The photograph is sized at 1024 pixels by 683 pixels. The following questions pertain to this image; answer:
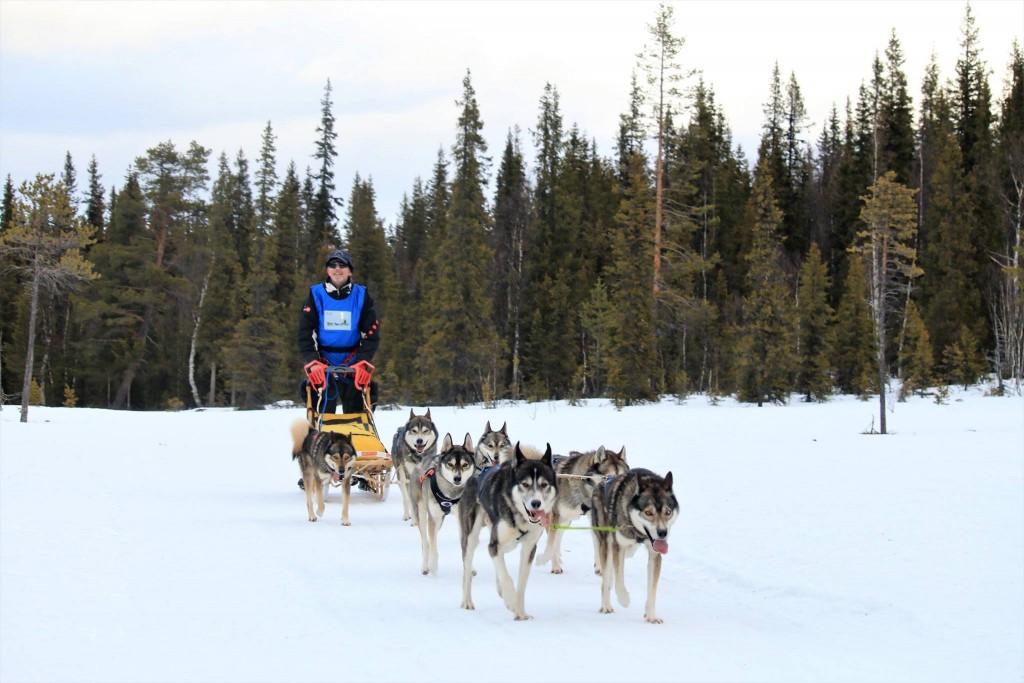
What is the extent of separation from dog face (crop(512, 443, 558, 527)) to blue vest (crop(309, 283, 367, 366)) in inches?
202

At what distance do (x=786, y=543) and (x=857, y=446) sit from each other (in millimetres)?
5590

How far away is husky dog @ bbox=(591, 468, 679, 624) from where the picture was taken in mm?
5598

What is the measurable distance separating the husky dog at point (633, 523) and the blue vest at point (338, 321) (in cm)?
493

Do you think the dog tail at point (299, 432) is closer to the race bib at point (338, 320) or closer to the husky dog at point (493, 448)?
the race bib at point (338, 320)

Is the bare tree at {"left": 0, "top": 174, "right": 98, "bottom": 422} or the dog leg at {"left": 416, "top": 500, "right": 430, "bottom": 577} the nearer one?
the dog leg at {"left": 416, "top": 500, "right": 430, "bottom": 577}

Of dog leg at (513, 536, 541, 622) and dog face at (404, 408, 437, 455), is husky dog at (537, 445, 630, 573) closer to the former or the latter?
dog leg at (513, 536, 541, 622)

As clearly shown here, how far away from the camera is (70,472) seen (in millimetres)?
12352

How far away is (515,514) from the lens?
5781mm

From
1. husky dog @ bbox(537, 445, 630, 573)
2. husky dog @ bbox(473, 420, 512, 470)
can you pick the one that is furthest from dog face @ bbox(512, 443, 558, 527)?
husky dog @ bbox(473, 420, 512, 470)

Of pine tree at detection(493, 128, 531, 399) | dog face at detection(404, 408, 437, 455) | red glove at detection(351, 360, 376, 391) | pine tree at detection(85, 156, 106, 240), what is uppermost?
pine tree at detection(85, 156, 106, 240)

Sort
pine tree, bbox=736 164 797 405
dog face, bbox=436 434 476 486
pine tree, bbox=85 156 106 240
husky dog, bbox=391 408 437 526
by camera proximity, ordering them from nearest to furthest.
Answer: dog face, bbox=436 434 476 486 < husky dog, bbox=391 408 437 526 < pine tree, bbox=736 164 797 405 < pine tree, bbox=85 156 106 240

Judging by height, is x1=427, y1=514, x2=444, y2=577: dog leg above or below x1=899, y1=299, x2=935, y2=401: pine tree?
below

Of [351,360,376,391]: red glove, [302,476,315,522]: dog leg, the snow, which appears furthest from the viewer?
[351,360,376,391]: red glove

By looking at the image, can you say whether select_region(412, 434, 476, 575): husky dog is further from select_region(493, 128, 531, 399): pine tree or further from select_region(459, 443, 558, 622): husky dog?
select_region(493, 128, 531, 399): pine tree
